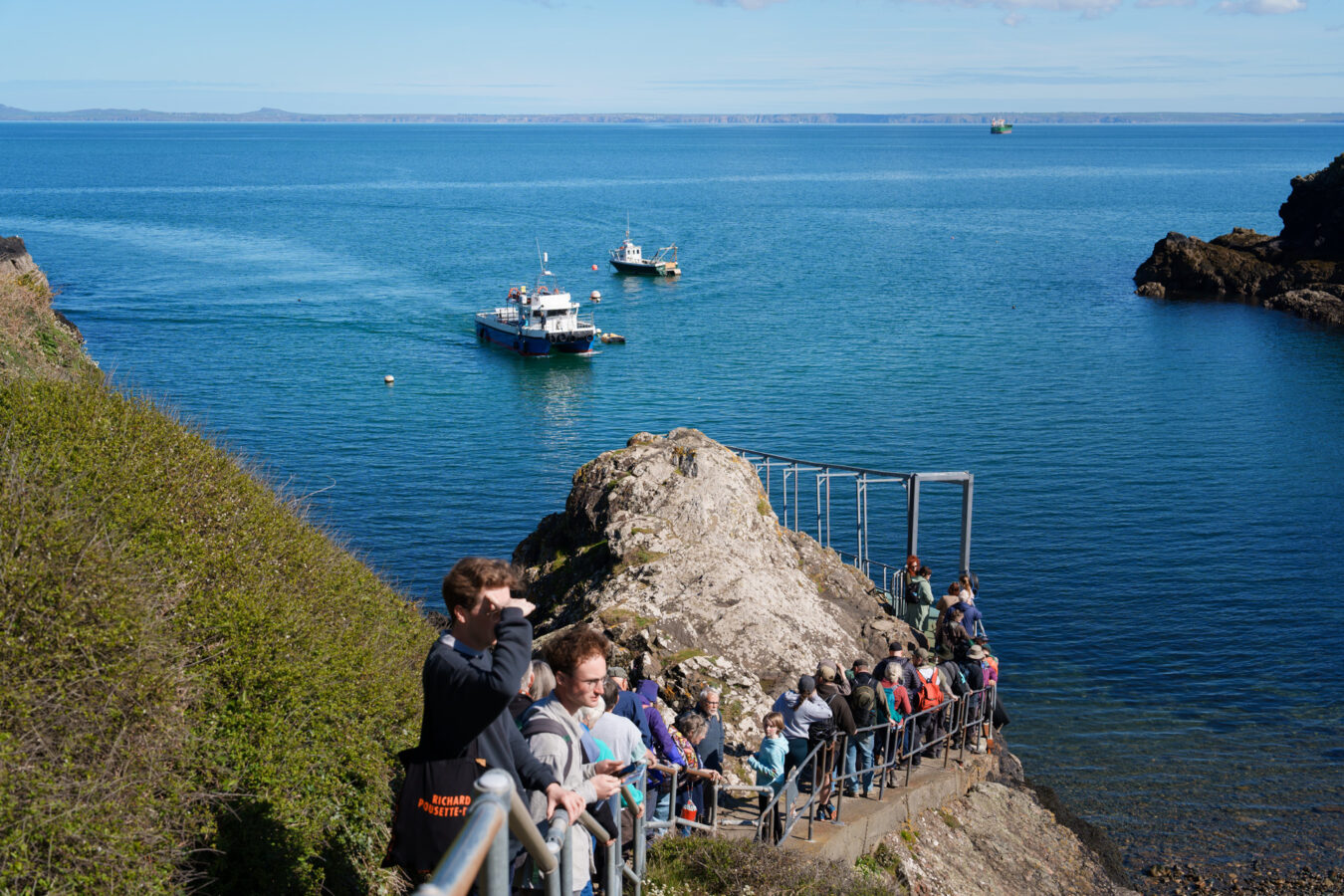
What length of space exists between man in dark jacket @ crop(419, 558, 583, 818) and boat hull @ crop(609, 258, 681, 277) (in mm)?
87939

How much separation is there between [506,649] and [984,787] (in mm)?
11843

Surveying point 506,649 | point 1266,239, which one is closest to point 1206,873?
point 506,649

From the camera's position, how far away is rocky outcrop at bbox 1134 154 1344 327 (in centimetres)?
7531

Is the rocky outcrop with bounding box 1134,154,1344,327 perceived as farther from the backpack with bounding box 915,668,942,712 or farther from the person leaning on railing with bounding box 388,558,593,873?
the person leaning on railing with bounding box 388,558,593,873

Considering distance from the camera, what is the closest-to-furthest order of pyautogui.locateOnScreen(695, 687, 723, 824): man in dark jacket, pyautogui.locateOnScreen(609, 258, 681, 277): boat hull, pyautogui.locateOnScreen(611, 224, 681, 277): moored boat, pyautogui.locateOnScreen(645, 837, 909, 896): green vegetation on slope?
pyautogui.locateOnScreen(645, 837, 909, 896): green vegetation on slope, pyautogui.locateOnScreen(695, 687, 723, 824): man in dark jacket, pyautogui.locateOnScreen(609, 258, 681, 277): boat hull, pyautogui.locateOnScreen(611, 224, 681, 277): moored boat

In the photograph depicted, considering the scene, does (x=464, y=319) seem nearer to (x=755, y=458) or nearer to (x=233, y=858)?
(x=755, y=458)

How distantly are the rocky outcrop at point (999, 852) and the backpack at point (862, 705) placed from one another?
1539 millimetres

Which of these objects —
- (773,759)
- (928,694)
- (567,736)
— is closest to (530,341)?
(928,694)

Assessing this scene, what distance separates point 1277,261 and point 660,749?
279ft

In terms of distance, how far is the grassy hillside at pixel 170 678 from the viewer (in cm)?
639

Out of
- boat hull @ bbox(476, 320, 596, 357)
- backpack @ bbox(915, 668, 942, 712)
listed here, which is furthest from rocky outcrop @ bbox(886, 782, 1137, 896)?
boat hull @ bbox(476, 320, 596, 357)

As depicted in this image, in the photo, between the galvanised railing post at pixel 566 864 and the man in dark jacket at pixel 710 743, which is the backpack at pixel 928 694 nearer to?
the man in dark jacket at pixel 710 743

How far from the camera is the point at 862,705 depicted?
36.2 feet

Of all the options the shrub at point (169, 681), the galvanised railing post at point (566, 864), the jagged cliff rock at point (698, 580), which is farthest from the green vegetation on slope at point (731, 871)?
the jagged cliff rock at point (698, 580)
